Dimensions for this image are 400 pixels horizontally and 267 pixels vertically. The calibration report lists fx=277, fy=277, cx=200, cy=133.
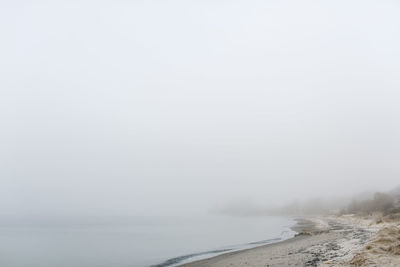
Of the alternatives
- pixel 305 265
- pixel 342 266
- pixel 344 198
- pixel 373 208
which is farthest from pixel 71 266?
pixel 344 198

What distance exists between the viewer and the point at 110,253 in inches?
1702

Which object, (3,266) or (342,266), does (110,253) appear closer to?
(3,266)

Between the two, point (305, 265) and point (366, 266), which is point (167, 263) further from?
point (366, 266)

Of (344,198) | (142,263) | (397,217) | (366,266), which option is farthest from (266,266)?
(344,198)

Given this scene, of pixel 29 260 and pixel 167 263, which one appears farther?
pixel 29 260

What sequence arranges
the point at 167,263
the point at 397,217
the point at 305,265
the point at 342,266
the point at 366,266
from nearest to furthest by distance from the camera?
the point at 366,266 → the point at 342,266 → the point at 305,265 → the point at 167,263 → the point at 397,217

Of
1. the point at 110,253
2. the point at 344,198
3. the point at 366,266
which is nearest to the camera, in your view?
the point at 366,266

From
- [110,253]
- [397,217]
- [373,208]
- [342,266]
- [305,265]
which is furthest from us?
[373,208]

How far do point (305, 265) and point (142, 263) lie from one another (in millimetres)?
21022

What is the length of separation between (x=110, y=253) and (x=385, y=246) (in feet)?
123

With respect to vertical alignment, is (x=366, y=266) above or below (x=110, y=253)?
above

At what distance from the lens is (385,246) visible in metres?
19.4

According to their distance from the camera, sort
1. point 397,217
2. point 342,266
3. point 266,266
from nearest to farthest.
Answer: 1. point 342,266
2. point 266,266
3. point 397,217

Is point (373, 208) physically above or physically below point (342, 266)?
below
